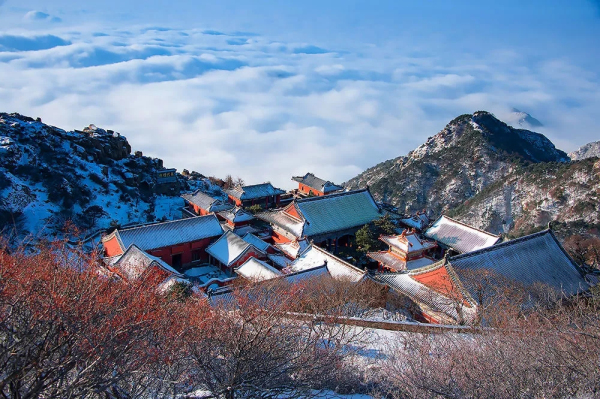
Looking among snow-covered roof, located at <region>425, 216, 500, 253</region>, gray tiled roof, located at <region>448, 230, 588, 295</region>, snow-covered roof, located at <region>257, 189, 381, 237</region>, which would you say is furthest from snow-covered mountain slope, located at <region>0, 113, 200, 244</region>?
gray tiled roof, located at <region>448, 230, 588, 295</region>

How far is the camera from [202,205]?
35.3 m

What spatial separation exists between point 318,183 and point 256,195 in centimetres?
919

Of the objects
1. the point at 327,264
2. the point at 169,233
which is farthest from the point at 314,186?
the point at 327,264

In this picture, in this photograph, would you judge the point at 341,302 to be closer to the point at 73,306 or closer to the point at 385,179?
the point at 73,306

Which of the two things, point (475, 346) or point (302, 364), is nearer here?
point (302, 364)

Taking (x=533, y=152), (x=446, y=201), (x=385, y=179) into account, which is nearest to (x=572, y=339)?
(x=446, y=201)

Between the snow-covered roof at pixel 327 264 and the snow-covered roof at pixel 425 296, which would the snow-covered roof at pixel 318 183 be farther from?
the snow-covered roof at pixel 425 296

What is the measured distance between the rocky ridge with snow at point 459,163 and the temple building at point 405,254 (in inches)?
1211

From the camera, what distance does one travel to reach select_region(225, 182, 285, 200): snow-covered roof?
3722cm

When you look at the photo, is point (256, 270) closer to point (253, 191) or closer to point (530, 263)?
point (530, 263)

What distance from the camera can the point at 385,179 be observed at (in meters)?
64.1

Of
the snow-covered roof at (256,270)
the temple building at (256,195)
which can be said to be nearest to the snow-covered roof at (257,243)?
the snow-covered roof at (256,270)

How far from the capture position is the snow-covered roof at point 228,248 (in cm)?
2611

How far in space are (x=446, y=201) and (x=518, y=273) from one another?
121 feet
